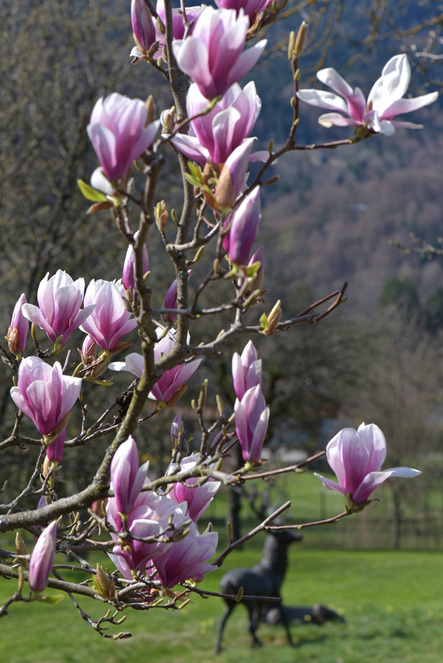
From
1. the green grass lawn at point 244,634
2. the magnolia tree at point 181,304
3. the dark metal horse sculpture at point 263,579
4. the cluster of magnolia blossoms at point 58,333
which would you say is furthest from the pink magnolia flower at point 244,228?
the green grass lawn at point 244,634

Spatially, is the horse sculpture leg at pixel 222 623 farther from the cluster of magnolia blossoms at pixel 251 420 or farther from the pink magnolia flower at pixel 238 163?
the pink magnolia flower at pixel 238 163

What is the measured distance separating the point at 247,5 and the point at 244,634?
8.97 meters

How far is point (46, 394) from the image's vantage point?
3.77 ft

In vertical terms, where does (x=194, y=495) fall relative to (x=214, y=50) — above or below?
below

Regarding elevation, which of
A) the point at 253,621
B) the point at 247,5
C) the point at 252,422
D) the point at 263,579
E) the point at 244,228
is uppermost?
the point at 247,5

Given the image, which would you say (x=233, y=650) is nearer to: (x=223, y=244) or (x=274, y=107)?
(x=223, y=244)

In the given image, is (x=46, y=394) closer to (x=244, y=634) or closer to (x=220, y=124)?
(x=220, y=124)

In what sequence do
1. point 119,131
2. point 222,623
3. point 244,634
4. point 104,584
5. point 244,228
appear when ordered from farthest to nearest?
1. point 244,634
2. point 222,623
3. point 104,584
4. point 244,228
5. point 119,131

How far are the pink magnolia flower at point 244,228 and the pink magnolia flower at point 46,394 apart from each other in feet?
1.17

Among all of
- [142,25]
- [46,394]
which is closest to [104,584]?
[46,394]

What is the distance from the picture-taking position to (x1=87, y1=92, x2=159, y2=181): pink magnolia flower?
0.86m

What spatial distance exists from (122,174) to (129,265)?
0.36m

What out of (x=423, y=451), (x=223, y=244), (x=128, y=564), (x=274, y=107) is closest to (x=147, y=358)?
(x=223, y=244)

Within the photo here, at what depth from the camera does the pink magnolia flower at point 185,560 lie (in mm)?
1120
